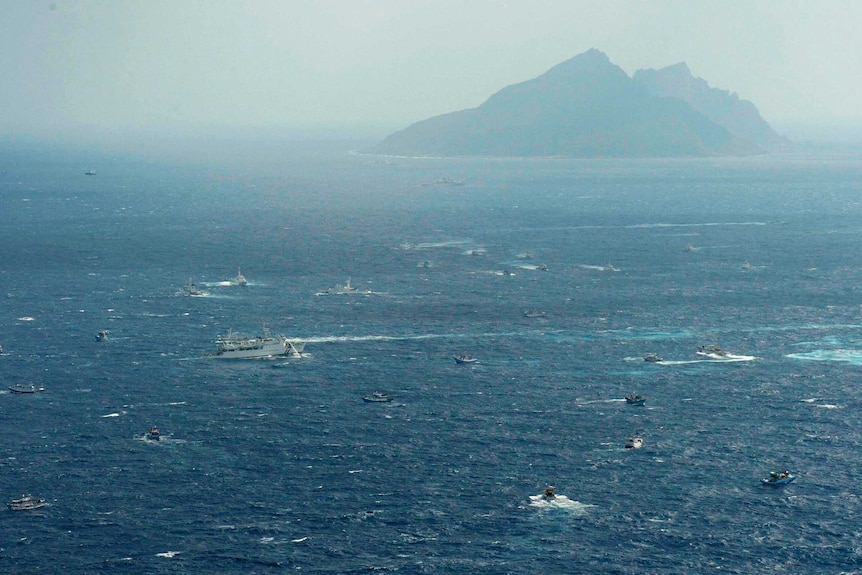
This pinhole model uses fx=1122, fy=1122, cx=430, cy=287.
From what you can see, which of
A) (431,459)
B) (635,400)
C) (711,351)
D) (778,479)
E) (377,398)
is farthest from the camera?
(711,351)

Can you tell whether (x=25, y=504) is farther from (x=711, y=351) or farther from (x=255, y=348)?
(x=711, y=351)

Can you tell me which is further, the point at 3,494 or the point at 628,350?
the point at 628,350

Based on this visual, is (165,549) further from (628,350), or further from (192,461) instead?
(628,350)

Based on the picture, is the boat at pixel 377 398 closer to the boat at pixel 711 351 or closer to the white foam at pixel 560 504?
the white foam at pixel 560 504

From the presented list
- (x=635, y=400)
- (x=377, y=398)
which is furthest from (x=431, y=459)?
(x=635, y=400)

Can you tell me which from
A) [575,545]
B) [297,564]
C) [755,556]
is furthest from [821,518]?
[297,564]

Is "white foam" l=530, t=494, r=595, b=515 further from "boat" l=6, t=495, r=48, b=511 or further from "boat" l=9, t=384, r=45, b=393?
"boat" l=9, t=384, r=45, b=393

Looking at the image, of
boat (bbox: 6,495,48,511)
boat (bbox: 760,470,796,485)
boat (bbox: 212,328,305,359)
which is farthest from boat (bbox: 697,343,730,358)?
boat (bbox: 6,495,48,511)
